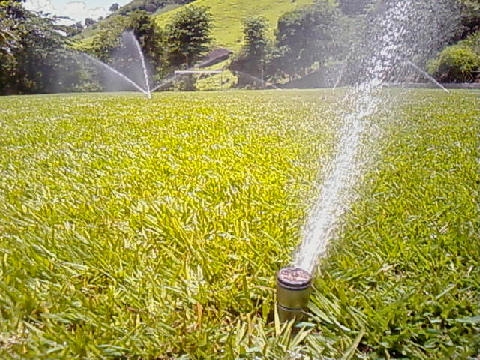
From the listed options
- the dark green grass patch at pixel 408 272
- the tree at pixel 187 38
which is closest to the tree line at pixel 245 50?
the tree at pixel 187 38

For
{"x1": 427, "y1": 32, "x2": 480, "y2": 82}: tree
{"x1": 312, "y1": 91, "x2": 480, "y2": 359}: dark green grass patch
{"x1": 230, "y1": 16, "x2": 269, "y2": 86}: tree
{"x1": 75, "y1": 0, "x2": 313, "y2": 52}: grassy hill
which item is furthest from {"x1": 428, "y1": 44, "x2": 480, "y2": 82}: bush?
{"x1": 75, "y1": 0, "x2": 313, "y2": 52}: grassy hill

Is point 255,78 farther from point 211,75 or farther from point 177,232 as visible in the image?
point 177,232

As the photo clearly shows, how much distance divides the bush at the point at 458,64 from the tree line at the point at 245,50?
1.5 inches

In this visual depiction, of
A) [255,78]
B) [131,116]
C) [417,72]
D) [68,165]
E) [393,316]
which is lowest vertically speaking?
[255,78]

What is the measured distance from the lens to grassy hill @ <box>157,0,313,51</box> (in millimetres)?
46125

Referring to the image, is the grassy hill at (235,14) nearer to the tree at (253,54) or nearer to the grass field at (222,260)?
the tree at (253,54)

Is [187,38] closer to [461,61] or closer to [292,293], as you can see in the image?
[461,61]

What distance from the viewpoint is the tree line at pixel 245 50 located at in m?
20.8

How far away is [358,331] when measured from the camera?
998 mm

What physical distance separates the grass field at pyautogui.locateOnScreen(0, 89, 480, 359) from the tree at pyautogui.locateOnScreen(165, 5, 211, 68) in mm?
32527

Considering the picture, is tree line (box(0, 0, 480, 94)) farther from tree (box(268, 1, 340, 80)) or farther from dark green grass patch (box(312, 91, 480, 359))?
dark green grass patch (box(312, 91, 480, 359))

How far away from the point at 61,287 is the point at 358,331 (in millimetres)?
847

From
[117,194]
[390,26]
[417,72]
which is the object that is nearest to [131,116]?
[390,26]

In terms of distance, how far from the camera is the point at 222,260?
4.51 ft
